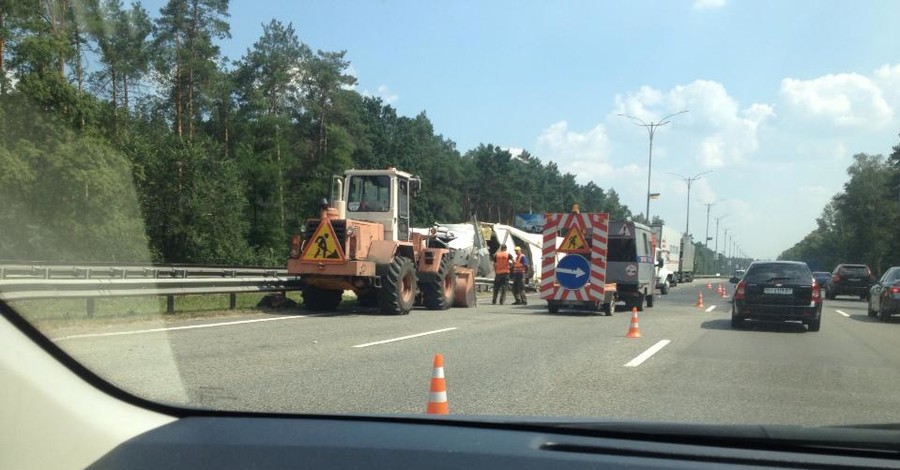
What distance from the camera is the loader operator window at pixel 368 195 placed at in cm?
1895

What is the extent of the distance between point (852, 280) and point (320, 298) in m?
29.3

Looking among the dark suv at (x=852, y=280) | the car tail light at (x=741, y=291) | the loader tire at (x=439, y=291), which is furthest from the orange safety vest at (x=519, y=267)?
the dark suv at (x=852, y=280)

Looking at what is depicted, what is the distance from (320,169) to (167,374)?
5186cm

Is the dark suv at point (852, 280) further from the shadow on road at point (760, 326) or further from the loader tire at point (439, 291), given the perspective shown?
the loader tire at point (439, 291)

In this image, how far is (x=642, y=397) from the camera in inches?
295

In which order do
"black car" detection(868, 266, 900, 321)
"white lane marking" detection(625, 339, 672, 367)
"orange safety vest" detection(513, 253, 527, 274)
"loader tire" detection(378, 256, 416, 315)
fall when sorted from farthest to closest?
"orange safety vest" detection(513, 253, 527, 274) < "black car" detection(868, 266, 900, 321) < "loader tire" detection(378, 256, 416, 315) < "white lane marking" detection(625, 339, 672, 367)

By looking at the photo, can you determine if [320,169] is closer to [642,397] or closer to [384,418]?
[642,397]

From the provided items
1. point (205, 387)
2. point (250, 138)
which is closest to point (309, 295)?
point (205, 387)

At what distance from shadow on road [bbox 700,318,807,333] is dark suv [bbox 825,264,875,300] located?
71.0 ft

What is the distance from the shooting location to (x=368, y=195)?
62.7 ft

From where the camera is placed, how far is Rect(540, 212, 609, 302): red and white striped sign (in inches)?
791

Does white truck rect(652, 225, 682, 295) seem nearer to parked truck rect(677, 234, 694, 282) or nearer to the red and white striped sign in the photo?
parked truck rect(677, 234, 694, 282)

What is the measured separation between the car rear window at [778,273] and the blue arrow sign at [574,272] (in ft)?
14.2

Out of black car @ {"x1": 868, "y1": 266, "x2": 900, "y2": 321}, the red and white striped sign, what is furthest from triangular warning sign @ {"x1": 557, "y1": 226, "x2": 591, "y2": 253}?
black car @ {"x1": 868, "y1": 266, "x2": 900, "y2": 321}
